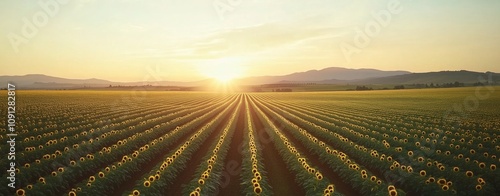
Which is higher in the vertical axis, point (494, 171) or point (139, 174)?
point (494, 171)

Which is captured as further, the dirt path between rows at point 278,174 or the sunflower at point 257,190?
the dirt path between rows at point 278,174

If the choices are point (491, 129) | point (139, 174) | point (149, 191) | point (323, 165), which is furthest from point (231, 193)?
point (491, 129)

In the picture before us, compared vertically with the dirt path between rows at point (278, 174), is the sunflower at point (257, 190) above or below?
above

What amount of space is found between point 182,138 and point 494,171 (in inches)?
725

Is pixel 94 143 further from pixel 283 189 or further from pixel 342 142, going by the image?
pixel 342 142

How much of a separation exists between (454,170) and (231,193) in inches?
342

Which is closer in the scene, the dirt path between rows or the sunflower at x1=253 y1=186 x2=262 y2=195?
the sunflower at x1=253 y1=186 x2=262 y2=195

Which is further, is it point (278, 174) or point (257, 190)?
point (278, 174)

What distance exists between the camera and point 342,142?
19.5 meters

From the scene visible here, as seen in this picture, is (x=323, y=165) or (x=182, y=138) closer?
(x=323, y=165)

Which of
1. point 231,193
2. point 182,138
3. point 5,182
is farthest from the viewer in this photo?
point 182,138

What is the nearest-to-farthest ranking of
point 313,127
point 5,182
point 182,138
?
point 5,182 → point 182,138 → point 313,127

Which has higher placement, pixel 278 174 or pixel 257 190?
pixel 257 190

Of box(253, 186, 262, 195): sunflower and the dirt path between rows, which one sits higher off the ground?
box(253, 186, 262, 195): sunflower
